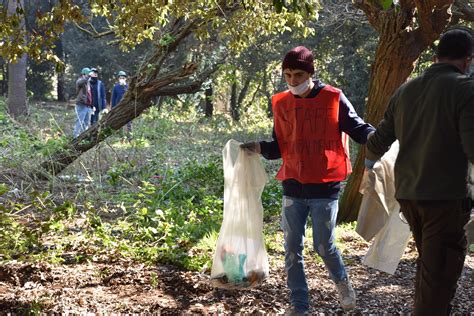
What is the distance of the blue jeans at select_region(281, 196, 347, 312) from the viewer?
382 cm

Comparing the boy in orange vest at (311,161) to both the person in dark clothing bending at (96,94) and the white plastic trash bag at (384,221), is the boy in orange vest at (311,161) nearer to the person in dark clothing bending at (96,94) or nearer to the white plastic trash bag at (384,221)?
the white plastic trash bag at (384,221)

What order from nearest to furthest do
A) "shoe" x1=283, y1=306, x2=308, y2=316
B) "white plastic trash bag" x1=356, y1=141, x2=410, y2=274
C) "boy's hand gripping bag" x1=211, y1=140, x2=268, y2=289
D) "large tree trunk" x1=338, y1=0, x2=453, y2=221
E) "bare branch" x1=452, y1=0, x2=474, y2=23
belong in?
"shoe" x1=283, y1=306, x2=308, y2=316
"white plastic trash bag" x1=356, y1=141, x2=410, y2=274
"boy's hand gripping bag" x1=211, y1=140, x2=268, y2=289
"large tree trunk" x1=338, y1=0, x2=453, y2=221
"bare branch" x1=452, y1=0, x2=474, y2=23

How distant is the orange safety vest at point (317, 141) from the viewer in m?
3.82

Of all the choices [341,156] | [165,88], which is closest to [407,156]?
[341,156]

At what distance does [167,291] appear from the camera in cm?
468

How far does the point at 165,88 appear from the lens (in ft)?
26.8

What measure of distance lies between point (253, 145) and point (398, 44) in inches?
107

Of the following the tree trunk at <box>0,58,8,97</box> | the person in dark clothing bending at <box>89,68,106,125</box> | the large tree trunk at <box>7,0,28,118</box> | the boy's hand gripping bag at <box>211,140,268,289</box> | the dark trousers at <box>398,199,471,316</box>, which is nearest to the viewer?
the dark trousers at <box>398,199,471,316</box>

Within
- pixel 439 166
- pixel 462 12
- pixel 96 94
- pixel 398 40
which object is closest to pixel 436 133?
pixel 439 166

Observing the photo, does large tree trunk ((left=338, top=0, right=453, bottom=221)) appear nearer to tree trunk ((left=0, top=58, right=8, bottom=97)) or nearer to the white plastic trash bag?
the white plastic trash bag

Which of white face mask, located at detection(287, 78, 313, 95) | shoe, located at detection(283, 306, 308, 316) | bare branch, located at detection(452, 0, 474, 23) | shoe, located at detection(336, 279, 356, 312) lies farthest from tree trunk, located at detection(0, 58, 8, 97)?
shoe, located at detection(336, 279, 356, 312)

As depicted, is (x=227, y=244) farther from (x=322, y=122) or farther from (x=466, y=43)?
(x=466, y=43)

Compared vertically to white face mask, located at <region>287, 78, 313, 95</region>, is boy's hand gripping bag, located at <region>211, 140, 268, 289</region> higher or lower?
lower

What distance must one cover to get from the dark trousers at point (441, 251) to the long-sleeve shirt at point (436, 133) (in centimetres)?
7
